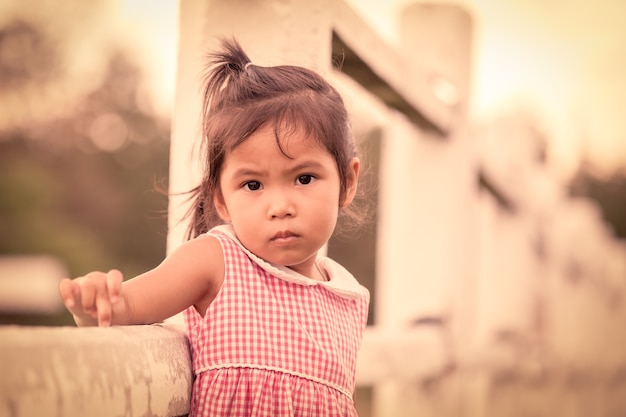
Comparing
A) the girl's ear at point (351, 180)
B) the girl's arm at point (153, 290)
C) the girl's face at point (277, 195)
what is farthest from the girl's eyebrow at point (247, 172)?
the girl's ear at point (351, 180)

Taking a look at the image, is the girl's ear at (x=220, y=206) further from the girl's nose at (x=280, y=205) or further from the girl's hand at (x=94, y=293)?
the girl's hand at (x=94, y=293)

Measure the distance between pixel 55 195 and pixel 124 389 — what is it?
56.1 ft

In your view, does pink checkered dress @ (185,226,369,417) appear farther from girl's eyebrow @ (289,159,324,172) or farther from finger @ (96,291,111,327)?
finger @ (96,291,111,327)

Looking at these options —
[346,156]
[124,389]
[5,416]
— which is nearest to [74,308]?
[124,389]

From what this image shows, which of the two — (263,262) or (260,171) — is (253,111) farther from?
(263,262)

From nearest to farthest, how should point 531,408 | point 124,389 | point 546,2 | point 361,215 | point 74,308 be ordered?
point 124,389
point 74,308
point 361,215
point 531,408
point 546,2

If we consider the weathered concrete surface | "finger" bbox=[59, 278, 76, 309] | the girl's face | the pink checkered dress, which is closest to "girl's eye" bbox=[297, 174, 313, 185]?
the girl's face

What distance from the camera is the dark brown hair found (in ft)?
4.09

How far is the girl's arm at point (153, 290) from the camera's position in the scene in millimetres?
919

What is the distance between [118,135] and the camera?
15.5 metres

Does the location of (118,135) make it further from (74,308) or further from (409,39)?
(74,308)

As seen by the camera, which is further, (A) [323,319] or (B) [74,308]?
(A) [323,319]

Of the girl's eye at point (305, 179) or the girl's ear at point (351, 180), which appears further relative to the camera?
the girl's ear at point (351, 180)

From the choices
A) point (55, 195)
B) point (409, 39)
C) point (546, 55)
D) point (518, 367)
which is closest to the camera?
point (409, 39)
